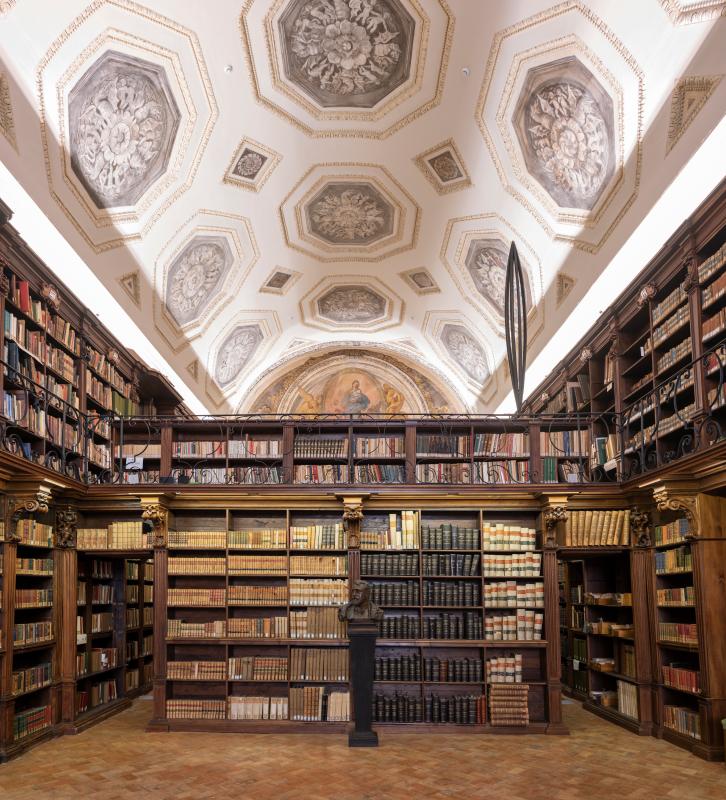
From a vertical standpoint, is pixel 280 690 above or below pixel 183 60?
below

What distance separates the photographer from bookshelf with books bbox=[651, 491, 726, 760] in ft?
23.0

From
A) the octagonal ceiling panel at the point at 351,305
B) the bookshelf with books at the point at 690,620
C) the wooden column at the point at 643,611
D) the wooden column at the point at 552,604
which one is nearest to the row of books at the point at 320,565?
the wooden column at the point at 552,604

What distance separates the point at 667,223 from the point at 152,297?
7047 mm

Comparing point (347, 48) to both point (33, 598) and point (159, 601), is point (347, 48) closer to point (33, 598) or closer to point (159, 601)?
point (159, 601)

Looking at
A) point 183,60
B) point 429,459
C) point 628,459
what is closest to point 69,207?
point 183,60

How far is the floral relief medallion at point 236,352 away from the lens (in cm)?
1642

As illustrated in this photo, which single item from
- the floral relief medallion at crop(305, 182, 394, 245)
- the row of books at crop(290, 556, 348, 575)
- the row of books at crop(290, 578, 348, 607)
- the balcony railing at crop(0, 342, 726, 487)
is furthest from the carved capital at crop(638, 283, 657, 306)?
the floral relief medallion at crop(305, 182, 394, 245)

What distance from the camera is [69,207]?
356 inches

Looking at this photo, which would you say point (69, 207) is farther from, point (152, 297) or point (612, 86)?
point (612, 86)

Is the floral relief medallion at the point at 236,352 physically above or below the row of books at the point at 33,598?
above

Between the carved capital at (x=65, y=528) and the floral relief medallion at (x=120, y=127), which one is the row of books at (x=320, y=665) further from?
the floral relief medallion at (x=120, y=127)

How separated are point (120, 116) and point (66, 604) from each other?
5.14 m

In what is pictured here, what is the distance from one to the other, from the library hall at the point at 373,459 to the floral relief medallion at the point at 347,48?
0.04 metres

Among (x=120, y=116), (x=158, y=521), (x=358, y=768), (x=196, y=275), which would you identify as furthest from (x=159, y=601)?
(x=196, y=275)
